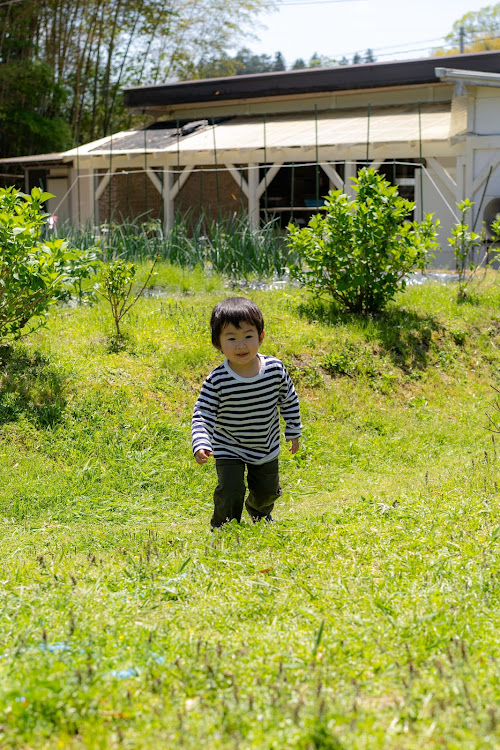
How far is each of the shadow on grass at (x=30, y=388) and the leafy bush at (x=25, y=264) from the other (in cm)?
27

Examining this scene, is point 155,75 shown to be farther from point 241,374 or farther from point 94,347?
point 241,374

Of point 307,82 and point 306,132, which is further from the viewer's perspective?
point 307,82

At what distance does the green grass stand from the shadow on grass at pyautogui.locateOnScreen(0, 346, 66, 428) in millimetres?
22

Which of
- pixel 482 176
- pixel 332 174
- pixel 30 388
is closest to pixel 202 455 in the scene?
pixel 30 388

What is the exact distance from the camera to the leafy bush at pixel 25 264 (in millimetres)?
6695

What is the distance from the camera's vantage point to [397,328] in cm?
873

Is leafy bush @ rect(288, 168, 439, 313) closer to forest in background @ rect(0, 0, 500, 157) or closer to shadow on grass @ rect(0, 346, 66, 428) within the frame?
shadow on grass @ rect(0, 346, 66, 428)

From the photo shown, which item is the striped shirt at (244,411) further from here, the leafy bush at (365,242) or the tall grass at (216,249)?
the tall grass at (216,249)

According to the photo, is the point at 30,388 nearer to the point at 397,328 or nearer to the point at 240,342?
the point at 240,342

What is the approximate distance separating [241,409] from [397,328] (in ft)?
14.8

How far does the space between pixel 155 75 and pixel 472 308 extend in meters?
25.7

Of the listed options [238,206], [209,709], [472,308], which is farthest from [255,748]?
[238,206]

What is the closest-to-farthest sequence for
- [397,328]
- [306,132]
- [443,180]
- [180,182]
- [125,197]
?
[397,328], [443,180], [306,132], [180,182], [125,197]

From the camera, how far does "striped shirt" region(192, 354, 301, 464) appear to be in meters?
4.47
